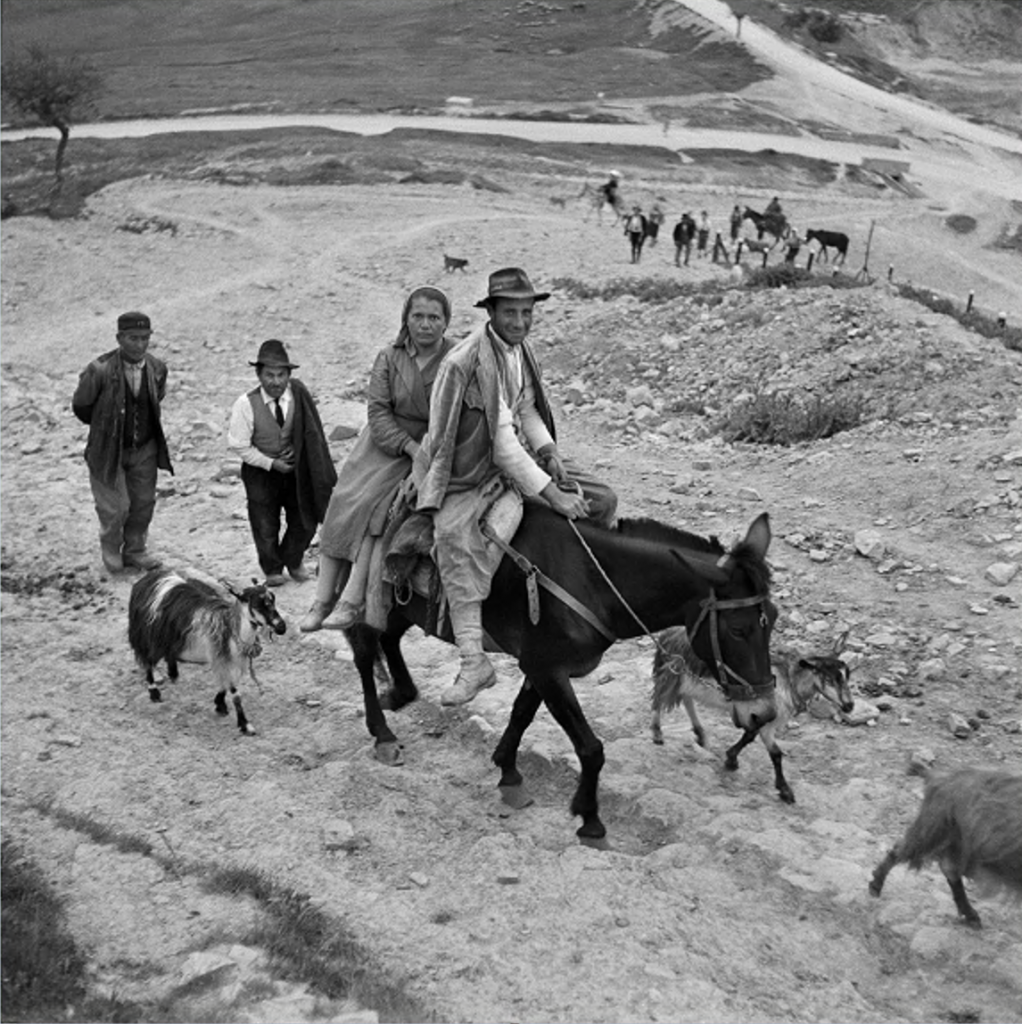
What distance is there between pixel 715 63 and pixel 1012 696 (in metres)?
68.1

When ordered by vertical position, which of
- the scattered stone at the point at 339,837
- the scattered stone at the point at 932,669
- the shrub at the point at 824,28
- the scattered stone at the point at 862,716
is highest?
the shrub at the point at 824,28

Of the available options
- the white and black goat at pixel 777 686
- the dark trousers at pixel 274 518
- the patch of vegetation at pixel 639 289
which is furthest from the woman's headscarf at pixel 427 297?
the patch of vegetation at pixel 639 289

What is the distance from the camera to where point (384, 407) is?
7.95 m

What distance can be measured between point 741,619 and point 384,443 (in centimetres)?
264

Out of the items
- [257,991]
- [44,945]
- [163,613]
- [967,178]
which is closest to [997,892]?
Result: [257,991]

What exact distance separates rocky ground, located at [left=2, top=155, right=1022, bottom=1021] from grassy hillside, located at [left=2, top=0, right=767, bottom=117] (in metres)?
51.7

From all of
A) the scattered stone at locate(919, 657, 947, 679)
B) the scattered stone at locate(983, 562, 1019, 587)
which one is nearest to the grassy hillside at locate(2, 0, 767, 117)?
the scattered stone at locate(983, 562, 1019, 587)

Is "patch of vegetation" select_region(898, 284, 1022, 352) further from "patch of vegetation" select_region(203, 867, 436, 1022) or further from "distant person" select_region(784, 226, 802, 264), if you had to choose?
"patch of vegetation" select_region(203, 867, 436, 1022)

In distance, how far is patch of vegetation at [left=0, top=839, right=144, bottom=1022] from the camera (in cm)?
481

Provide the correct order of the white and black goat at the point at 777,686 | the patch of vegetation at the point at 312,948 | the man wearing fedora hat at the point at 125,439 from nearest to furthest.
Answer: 1. the patch of vegetation at the point at 312,948
2. the white and black goat at the point at 777,686
3. the man wearing fedora hat at the point at 125,439

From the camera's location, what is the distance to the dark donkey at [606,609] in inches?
251

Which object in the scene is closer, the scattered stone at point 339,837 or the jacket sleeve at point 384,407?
the scattered stone at point 339,837

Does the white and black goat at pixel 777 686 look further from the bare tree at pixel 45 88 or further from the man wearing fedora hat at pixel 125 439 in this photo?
the bare tree at pixel 45 88

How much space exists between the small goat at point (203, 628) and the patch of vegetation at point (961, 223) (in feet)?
124
